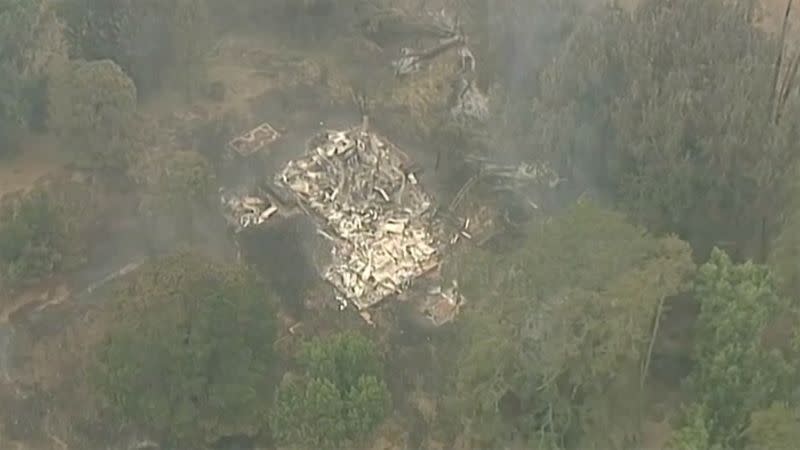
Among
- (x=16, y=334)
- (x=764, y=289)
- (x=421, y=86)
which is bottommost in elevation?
(x=16, y=334)

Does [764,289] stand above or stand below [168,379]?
above


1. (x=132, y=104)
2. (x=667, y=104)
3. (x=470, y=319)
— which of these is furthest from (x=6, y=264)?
(x=667, y=104)

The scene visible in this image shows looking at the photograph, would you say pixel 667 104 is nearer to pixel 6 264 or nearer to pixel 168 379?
pixel 168 379

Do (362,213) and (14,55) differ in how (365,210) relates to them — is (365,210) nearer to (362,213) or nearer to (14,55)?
(362,213)

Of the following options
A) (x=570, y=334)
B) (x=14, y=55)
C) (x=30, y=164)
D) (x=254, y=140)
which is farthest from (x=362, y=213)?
(x=570, y=334)

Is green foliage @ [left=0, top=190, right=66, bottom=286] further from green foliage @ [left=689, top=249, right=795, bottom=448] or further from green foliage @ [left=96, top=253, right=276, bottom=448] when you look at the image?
green foliage @ [left=689, top=249, right=795, bottom=448]

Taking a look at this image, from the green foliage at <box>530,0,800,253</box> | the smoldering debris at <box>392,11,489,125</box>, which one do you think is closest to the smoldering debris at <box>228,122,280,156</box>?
the smoldering debris at <box>392,11,489,125</box>

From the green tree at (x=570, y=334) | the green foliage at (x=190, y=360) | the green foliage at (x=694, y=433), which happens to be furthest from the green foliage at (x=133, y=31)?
the green foliage at (x=694, y=433)

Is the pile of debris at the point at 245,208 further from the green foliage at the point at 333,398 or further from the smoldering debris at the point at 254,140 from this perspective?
the green foliage at the point at 333,398
